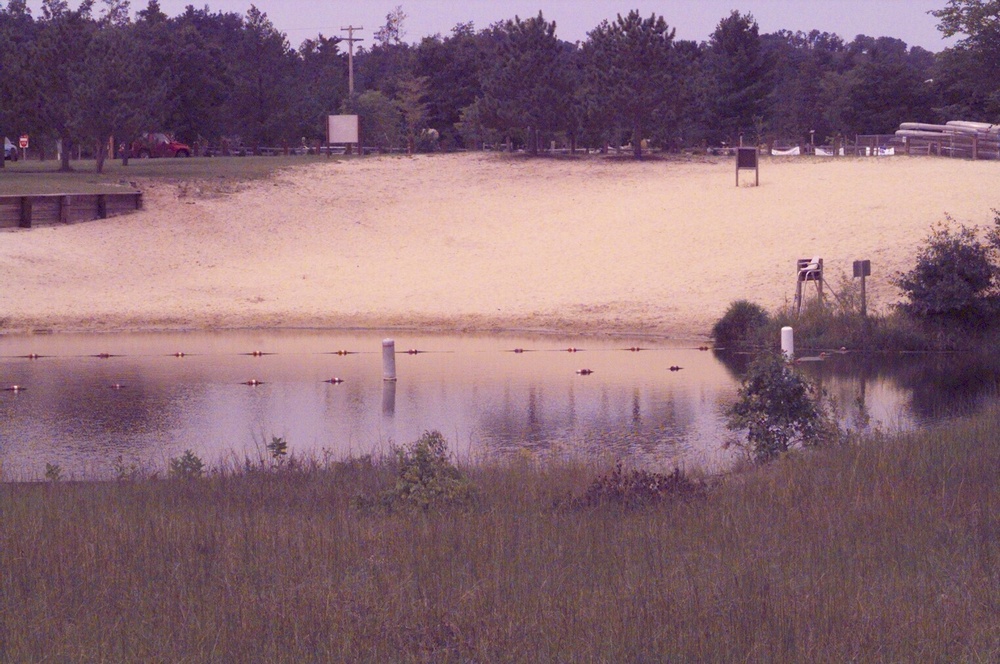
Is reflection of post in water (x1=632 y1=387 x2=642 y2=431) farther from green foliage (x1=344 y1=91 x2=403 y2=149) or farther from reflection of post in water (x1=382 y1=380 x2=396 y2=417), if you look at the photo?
green foliage (x1=344 y1=91 x2=403 y2=149)

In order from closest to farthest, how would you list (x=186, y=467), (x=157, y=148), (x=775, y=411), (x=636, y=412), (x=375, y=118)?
1. (x=186, y=467)
2. (x=775, y=411)
3. (x=636, y=412)
4. (x=375, y=118)
5. (x=157, y=148)

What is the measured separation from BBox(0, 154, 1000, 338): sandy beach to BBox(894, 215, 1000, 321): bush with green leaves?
3.84 m

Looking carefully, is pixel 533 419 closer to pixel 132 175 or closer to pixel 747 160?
pixel 747 160

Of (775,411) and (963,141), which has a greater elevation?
(963,141)

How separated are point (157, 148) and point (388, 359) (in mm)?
55074

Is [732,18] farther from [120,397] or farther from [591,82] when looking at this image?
[120,397]

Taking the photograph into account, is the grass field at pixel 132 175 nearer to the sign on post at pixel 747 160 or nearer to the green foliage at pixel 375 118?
the green foliage at pixel 375 118

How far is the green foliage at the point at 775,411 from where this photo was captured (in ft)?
40.3

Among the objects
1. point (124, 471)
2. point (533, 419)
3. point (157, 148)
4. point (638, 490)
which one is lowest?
point (533, 419)

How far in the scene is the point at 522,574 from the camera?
680cm

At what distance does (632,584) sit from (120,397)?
14229 mm

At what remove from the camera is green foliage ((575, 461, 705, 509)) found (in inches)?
365

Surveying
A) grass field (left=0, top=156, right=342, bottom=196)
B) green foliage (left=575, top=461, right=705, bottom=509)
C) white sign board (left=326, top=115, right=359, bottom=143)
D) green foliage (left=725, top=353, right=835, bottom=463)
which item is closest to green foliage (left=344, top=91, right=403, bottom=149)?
white sign board (left=326, top=115, right=359, bottom=143)

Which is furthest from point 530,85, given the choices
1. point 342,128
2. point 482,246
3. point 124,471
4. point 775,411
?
point 124,471
